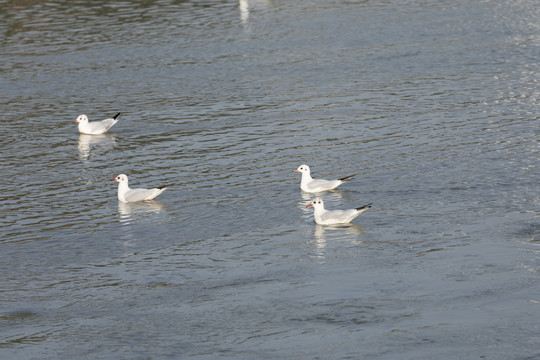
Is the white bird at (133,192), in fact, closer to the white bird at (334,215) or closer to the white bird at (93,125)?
the white bird at (334,215)

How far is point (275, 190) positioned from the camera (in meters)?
23.8

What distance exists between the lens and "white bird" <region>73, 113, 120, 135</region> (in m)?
30.1

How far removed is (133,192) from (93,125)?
7.32 metres

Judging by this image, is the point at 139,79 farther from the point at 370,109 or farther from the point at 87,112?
the point at 370,109

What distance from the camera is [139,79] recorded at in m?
36.8

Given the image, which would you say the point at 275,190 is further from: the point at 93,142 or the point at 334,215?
the point at 93,142

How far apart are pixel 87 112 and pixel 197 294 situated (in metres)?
16.8

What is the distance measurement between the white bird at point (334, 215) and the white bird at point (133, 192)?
13.7ft

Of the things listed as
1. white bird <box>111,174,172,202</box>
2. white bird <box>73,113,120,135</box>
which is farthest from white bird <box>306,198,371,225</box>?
white bird <box>73,113,120,135</box>

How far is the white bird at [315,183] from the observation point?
2338cm

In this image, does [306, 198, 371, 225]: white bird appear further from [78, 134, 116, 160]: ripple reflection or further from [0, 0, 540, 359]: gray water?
[78, 134, 116, 160]: ripple reflection

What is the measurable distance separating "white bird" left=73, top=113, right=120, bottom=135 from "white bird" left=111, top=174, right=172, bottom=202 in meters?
6.76

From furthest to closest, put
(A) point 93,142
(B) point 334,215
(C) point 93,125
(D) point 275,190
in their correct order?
1. (C) point 93,125
2. (A) point 93,142
3. (D) point 275,190
4. (B) point 334,215

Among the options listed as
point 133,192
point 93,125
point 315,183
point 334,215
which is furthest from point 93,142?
point 334,215
